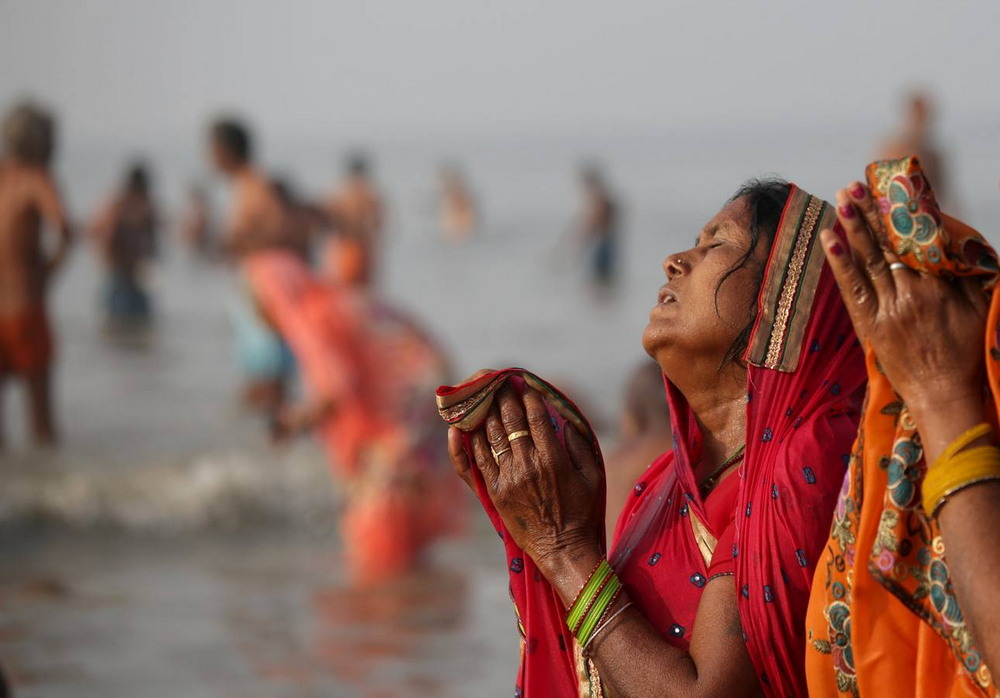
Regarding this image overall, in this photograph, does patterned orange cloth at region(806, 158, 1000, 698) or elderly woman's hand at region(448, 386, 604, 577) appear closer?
patterned orange cloth at region(806, 158, 1000, 698)

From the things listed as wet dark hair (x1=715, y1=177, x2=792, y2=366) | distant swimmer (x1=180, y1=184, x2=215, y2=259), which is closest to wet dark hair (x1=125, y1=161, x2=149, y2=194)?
distant swimmer (x1=180, y1=184, x2=215, y2=259)

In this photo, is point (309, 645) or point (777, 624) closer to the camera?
point (777, 624)

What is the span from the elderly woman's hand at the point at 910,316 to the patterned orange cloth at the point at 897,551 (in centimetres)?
2

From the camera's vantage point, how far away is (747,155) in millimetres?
69375

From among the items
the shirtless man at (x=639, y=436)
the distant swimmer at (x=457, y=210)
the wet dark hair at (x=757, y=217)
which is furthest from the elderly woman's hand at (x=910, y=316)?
the distant swimmer at (x=457, y=210)

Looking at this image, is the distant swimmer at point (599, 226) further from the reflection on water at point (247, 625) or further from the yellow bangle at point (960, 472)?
the yellow bangle at point (960, 472)

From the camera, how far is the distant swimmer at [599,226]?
20750mm

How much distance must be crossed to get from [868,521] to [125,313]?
15.6 metres

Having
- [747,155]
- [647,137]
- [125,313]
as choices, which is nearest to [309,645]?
[125,313]

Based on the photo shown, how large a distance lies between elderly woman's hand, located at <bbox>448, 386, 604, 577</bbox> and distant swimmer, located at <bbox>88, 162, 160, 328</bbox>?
1356 centimetres

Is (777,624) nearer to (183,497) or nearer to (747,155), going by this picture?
(183,497)

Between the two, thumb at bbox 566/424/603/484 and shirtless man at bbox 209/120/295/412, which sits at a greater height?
shirtless man at bbox 209/120/295/412

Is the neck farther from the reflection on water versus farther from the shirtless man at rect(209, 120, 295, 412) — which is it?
the shirtless man at rect(209, 120, 295, 412)

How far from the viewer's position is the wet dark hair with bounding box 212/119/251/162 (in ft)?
30.8
